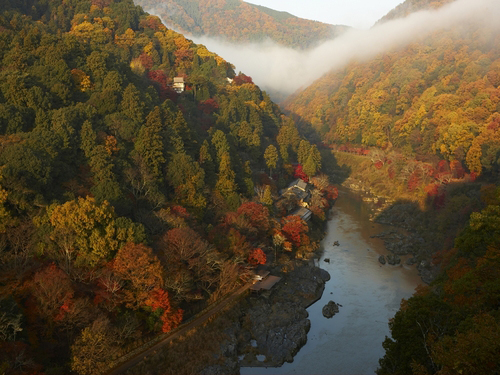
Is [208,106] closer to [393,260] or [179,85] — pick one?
[179,85]

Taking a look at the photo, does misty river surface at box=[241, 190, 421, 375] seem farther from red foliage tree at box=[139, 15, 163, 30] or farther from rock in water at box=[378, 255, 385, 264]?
red foliage tree at box=[139, 15, 163, 30]

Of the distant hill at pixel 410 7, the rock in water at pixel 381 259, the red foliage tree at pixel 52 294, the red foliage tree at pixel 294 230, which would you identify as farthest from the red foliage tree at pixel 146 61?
the distant hill at pixel 410 7

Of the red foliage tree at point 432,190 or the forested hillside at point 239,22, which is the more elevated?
the forested hillside at point 239,22

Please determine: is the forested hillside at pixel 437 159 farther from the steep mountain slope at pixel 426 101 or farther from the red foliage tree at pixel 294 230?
the red foliage tree at pixel 294 230

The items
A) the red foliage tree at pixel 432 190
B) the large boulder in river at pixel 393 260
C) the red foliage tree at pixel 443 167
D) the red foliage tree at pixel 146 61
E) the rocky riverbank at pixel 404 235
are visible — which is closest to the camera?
the rocky riverbank at pixel 404 235

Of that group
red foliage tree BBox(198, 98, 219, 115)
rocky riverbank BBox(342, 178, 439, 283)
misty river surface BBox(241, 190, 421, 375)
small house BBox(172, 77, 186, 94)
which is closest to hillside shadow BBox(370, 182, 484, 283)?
rocky riverbank BBox(342, 178, 439, 283)

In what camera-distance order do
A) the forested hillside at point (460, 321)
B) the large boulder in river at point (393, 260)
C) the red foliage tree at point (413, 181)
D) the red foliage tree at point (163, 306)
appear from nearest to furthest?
the forested hillside at point (460, 321) < the red foliage tree at point (163, 306) < the large boulder in river at point (393, 260) < the red foliage tree at point (413, 181)
